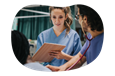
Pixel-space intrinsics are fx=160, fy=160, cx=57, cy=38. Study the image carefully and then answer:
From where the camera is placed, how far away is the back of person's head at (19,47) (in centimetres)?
204

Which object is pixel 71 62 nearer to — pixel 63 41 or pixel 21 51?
pixel 63 41

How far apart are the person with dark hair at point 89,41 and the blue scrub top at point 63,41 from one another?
6 centimetres

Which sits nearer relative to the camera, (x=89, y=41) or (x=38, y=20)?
(x=89, y=41)

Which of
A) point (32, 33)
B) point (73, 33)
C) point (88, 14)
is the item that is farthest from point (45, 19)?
point (88, 14)

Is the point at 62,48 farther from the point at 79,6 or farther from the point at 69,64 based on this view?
the point at 79,6

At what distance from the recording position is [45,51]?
1.99 metres

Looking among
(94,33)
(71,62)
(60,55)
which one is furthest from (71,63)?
(94,33)

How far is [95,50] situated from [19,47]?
958 mm

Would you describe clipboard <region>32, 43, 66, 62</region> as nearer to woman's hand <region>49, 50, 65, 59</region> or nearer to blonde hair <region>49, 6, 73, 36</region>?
woman's hand <region>49, 50, 65, 59</region>

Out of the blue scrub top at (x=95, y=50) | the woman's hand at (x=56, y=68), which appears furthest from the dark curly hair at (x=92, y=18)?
the woman's hand at (x=56, y=68)

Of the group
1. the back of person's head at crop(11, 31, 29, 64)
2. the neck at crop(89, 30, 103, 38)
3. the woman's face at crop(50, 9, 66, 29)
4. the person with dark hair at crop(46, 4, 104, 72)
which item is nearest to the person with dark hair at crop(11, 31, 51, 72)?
the back of person's head at crop(11, 31, 29, 64)

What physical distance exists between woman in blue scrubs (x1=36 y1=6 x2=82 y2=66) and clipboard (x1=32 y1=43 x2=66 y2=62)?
1.8 inches

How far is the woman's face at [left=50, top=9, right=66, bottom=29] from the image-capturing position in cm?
200

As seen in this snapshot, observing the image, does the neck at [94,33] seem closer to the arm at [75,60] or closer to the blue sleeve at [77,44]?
the blue sleeve at [77,44]
